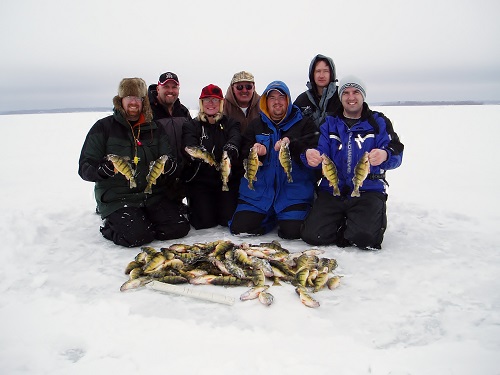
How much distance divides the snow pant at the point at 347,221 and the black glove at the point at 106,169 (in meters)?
2.30

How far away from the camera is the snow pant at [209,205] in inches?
206

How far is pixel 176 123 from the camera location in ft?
18.0

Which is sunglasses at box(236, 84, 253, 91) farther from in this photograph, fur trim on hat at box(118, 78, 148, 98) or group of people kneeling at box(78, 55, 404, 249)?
fur trim on hat at box(118, 78, 148, 98)

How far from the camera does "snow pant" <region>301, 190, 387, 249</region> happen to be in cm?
427

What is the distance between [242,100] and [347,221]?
8.37 feet

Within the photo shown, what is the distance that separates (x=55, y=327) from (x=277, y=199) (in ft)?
9.46

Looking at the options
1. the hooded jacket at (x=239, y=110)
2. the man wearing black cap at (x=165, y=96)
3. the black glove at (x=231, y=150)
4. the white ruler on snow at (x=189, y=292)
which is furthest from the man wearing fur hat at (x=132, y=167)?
the hooded jacket at (x=239, y=110)

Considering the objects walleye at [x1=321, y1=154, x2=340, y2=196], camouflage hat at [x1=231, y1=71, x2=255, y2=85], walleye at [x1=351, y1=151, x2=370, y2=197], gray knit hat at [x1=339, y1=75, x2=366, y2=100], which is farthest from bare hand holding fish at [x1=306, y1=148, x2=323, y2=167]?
camouflage hat at [x1=231, y1=71, x2=255, y2=85]

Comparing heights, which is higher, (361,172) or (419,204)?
(361,172)

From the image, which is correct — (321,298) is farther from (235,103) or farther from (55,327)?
(235,103)

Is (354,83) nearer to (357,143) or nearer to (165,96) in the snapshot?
(357,143)

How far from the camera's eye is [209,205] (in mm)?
5277

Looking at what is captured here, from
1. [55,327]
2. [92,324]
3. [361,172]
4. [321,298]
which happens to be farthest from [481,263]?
[55,327]

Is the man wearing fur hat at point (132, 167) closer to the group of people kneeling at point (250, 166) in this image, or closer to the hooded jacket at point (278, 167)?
the group of people kneeling at point (250, 166)
